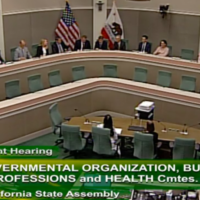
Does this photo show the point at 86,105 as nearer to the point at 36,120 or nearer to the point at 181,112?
the point at 36,120

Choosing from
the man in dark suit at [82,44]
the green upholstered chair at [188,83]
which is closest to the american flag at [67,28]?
the man in dark suit at [82,44]

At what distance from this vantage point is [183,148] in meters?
7.40

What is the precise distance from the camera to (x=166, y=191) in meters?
4.34

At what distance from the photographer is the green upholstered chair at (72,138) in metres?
7.82

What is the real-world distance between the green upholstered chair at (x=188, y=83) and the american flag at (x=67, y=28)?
19.0 ft

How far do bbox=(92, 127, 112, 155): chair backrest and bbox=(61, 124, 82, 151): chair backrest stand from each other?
34 cm

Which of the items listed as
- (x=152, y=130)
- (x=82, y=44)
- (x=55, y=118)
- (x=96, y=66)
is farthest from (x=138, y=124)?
(x=82, y=44)

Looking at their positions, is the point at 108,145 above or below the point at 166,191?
below

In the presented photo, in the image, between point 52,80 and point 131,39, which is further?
point 131,39

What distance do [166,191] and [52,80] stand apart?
7.51m

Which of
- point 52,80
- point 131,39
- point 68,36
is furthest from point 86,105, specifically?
point 131,39

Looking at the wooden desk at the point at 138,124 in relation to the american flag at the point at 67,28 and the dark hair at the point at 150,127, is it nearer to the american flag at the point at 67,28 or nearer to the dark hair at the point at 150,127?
the dark hair at the point at 150,127

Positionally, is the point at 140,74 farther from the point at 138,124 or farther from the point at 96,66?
the point at 138,124

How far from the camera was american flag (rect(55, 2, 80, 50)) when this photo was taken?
49.8 ft
